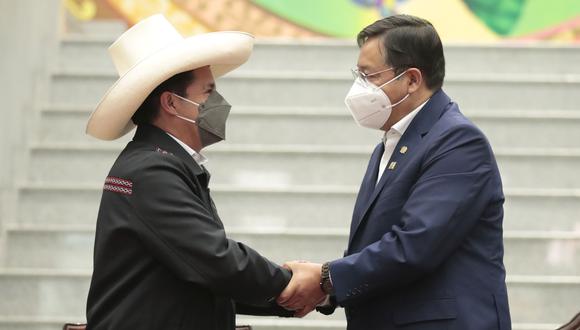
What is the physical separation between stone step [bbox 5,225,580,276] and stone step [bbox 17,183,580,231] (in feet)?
0.32

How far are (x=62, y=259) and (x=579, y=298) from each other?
2487 millimetres

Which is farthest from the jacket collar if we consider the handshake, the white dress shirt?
the white dress shirt

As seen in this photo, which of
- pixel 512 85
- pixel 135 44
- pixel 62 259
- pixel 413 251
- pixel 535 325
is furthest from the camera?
pixel 512 85

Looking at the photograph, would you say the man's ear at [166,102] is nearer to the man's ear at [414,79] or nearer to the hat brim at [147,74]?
the hat brim at [147,74]

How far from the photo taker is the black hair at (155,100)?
3.31 meters

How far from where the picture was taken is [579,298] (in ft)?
16.9

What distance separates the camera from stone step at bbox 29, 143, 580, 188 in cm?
572

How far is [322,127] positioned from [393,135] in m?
2.57

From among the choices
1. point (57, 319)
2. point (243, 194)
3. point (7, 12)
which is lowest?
point (57, 319)

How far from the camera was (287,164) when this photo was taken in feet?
19.1

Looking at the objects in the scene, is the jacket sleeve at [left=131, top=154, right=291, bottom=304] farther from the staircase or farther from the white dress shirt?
the staircase

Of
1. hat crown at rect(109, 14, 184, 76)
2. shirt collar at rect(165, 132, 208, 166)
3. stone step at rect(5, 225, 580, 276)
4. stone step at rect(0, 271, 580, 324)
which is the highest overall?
hat crown at rect(109, 14, 184, 76)

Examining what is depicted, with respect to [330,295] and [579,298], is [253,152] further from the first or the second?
[330,295]

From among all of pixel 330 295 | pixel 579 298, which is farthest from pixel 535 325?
pixel 330 295
